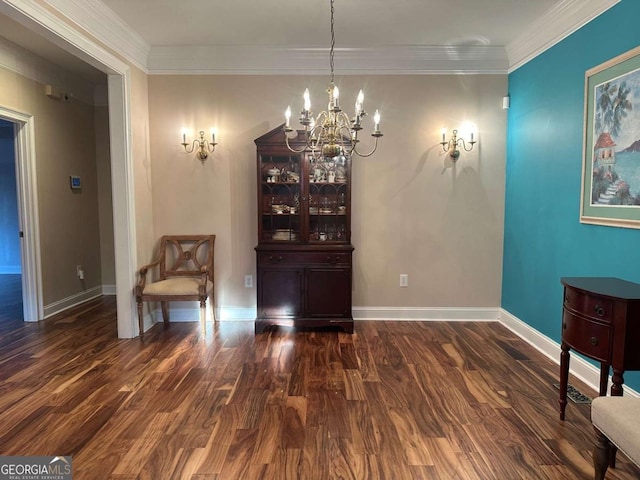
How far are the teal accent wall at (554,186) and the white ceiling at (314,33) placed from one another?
0.76ft

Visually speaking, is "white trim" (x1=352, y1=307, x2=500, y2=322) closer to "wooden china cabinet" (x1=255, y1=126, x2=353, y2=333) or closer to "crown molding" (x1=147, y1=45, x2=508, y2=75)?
"wooden china cabinet" (x1=255, y1=126, x2=353, y2=333)

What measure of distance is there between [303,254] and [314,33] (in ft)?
6.97

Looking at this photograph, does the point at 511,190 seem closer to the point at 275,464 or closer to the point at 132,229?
the point at 275,464

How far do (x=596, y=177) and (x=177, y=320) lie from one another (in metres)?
4.11

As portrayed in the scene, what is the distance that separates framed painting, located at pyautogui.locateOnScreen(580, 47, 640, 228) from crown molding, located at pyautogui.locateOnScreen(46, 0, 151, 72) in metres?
3.85

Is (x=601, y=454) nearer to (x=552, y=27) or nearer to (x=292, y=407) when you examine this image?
(x=292, y=407)

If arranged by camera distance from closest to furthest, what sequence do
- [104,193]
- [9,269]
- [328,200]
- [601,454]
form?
[601,454] → [328,200] → [104,193] → [9,269]

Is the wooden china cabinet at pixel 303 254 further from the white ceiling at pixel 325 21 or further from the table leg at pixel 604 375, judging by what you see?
the table leg at pixel 604 375

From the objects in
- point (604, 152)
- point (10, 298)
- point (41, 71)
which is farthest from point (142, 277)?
point (604, 152)

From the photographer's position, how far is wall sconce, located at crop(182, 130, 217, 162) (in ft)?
13.8

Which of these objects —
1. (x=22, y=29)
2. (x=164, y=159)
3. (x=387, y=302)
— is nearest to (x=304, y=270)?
(x=387, y=302)

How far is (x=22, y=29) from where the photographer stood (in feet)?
11.6

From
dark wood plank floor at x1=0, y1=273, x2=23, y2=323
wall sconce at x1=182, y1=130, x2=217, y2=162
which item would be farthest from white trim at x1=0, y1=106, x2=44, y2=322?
wall sconce at x1=182, y1=130, x2=217, y2=162

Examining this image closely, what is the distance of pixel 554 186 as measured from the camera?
3352mm
